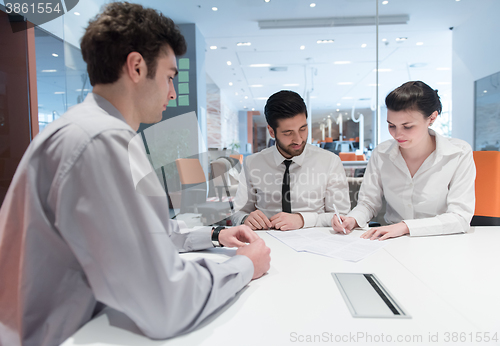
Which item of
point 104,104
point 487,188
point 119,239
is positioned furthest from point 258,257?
point 487,188

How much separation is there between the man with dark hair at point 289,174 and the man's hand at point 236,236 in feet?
1.96

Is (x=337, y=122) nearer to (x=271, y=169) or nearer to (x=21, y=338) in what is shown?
(x=271, y=169)

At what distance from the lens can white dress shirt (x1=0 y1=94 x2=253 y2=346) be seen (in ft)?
1.75

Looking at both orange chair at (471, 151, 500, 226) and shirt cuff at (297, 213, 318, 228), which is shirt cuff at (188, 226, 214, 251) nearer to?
shirt cuff at (297, 213, 318, 228)

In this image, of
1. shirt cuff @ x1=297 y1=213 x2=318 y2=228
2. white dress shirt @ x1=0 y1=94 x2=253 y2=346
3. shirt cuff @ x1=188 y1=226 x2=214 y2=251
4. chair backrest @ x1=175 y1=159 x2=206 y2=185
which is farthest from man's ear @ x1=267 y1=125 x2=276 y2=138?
chair backrest @ x1=175 y1=159 x2=206 y2=185

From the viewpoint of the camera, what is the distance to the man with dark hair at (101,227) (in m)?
0.54

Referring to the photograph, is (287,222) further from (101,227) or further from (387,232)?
(101,227)

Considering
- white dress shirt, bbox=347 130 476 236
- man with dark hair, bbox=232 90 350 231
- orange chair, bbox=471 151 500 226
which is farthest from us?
man with dark hair, bbox=232 90 350 231

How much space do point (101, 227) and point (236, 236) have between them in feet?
2.02

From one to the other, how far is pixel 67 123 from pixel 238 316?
0.53 metres

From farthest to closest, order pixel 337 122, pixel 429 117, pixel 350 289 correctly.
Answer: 1. pixel 337 122
2. pixel 429 117
3. pixel 350 289

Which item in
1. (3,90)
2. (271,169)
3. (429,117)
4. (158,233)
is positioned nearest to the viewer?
(158,233)

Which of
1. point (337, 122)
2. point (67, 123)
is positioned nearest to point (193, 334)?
point (67, 123)

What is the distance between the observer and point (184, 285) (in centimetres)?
56
